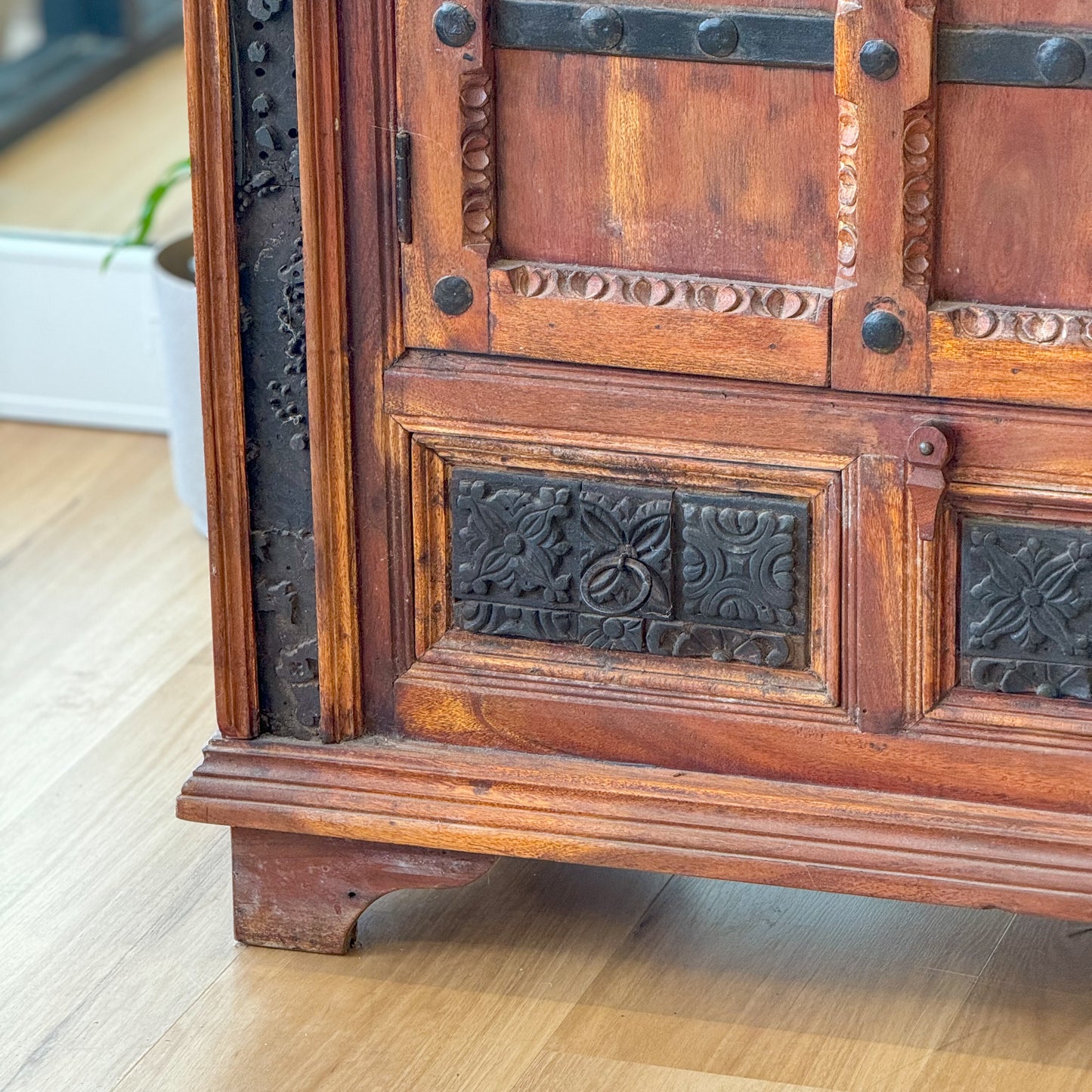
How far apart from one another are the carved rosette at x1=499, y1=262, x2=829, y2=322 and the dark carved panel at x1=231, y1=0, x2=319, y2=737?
189mm

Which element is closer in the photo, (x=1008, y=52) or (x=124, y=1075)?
(x=1008, y=52)

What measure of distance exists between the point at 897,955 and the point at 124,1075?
687mm

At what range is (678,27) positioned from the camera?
4.78 ft

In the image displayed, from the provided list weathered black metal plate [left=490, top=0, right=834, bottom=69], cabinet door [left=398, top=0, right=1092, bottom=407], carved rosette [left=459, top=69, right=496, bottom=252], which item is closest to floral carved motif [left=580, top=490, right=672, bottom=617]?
cabinet door [left=398, top=0, right=1092, bottom=407]

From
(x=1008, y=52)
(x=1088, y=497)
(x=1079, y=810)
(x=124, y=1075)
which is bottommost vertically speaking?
(x=124, y=1075)

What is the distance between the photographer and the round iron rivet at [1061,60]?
1.39 m

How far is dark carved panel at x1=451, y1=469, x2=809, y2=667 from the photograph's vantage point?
158 centimetres

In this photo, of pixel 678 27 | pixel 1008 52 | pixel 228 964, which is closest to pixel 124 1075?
pixel 228 964

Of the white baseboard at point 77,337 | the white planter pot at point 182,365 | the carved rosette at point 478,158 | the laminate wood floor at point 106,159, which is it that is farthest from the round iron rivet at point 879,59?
the laminate wood floor at point 106,159

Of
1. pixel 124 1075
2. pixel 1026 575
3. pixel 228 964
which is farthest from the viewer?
pixel 228 964

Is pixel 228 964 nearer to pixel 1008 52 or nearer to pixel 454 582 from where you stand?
pixel 454 582

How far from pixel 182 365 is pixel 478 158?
1103 millimetres

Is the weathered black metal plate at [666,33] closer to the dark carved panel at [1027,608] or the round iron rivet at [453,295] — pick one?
the round iron rivet at [453,295]

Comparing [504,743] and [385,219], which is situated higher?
[385,219]
